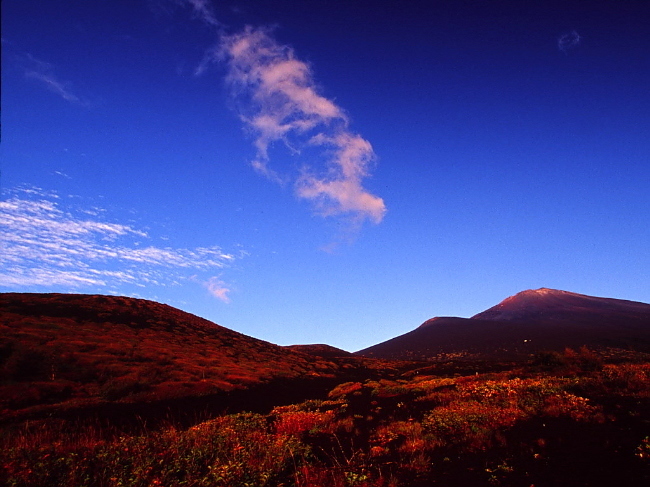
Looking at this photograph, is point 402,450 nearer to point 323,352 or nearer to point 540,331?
point 323,352

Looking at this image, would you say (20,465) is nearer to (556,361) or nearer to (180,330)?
(556,361)

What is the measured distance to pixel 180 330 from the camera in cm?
5125

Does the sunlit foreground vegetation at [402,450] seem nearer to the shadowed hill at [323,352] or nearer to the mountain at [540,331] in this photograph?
the mountain at [540,331]

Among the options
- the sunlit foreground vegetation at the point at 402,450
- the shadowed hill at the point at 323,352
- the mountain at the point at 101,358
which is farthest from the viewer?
the shadowed hill at the point at 323,352

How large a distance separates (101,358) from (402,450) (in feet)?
93.3

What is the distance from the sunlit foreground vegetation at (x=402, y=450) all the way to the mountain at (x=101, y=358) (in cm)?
827

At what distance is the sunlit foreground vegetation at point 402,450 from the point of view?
20.9 feet

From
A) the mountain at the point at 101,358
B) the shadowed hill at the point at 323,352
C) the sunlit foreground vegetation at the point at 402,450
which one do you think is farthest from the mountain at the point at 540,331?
the sunlit foreground vegetation at the point at 402,450

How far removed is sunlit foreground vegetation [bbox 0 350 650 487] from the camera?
20.9 ft

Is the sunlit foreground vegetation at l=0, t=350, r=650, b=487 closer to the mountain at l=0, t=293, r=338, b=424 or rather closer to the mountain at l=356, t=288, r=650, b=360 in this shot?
the mountain at l=0, t=293, r=338, b=424

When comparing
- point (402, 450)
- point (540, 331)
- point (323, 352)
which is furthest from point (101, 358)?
point (540, 331)

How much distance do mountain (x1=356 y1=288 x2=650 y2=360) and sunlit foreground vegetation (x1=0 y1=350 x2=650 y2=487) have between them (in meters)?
51.9

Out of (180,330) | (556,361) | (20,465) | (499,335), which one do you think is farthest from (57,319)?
(499,335)

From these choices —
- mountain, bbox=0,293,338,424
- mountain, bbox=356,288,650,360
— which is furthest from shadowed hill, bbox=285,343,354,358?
mountain, bbox=0,293,338,424
